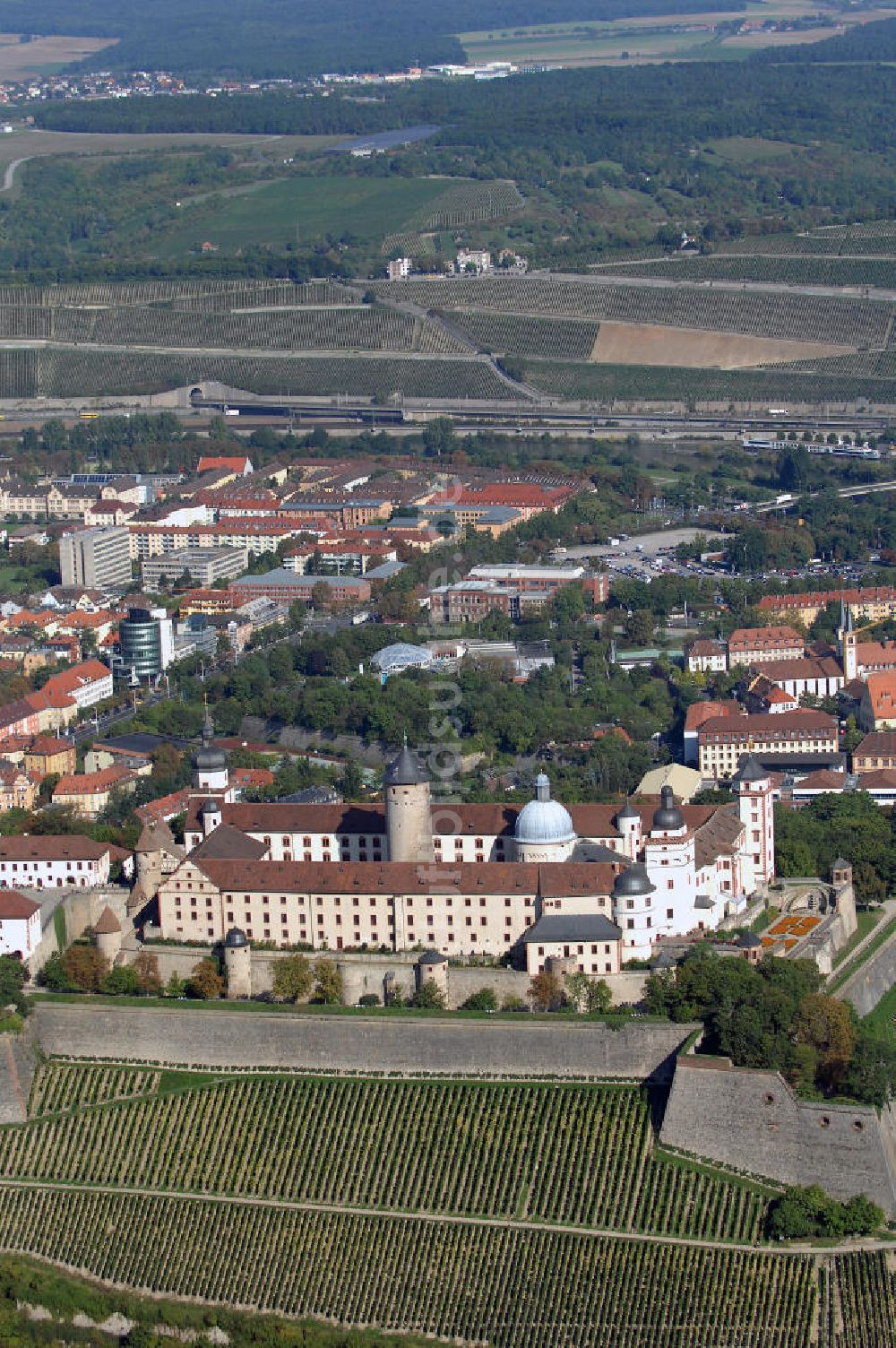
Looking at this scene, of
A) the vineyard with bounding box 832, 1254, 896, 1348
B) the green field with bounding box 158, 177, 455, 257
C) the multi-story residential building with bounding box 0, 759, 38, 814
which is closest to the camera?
the vineyard with bounding box 832, 1254, 896, 1348

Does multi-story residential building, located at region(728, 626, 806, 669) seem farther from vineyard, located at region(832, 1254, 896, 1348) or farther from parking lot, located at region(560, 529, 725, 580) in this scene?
vineyard, located at region(832, 1254, 896, 1348)

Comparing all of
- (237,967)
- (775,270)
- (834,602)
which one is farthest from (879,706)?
(775,270)

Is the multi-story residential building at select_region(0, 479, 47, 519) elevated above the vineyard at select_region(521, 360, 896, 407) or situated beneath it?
elevated above

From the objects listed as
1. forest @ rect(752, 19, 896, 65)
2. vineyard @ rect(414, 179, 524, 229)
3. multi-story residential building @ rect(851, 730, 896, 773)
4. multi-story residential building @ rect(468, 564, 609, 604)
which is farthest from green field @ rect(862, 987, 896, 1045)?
forest @ rect(752, 19, 896, 65)

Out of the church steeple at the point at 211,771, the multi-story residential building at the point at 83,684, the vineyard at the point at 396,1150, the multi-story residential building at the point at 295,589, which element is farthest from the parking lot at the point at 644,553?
the vineyard at the point at 396,1150

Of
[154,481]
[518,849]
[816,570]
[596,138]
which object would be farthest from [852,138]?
[518,849]

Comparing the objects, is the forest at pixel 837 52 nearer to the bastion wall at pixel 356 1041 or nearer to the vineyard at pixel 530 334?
the vineyard at pixel 530 334
